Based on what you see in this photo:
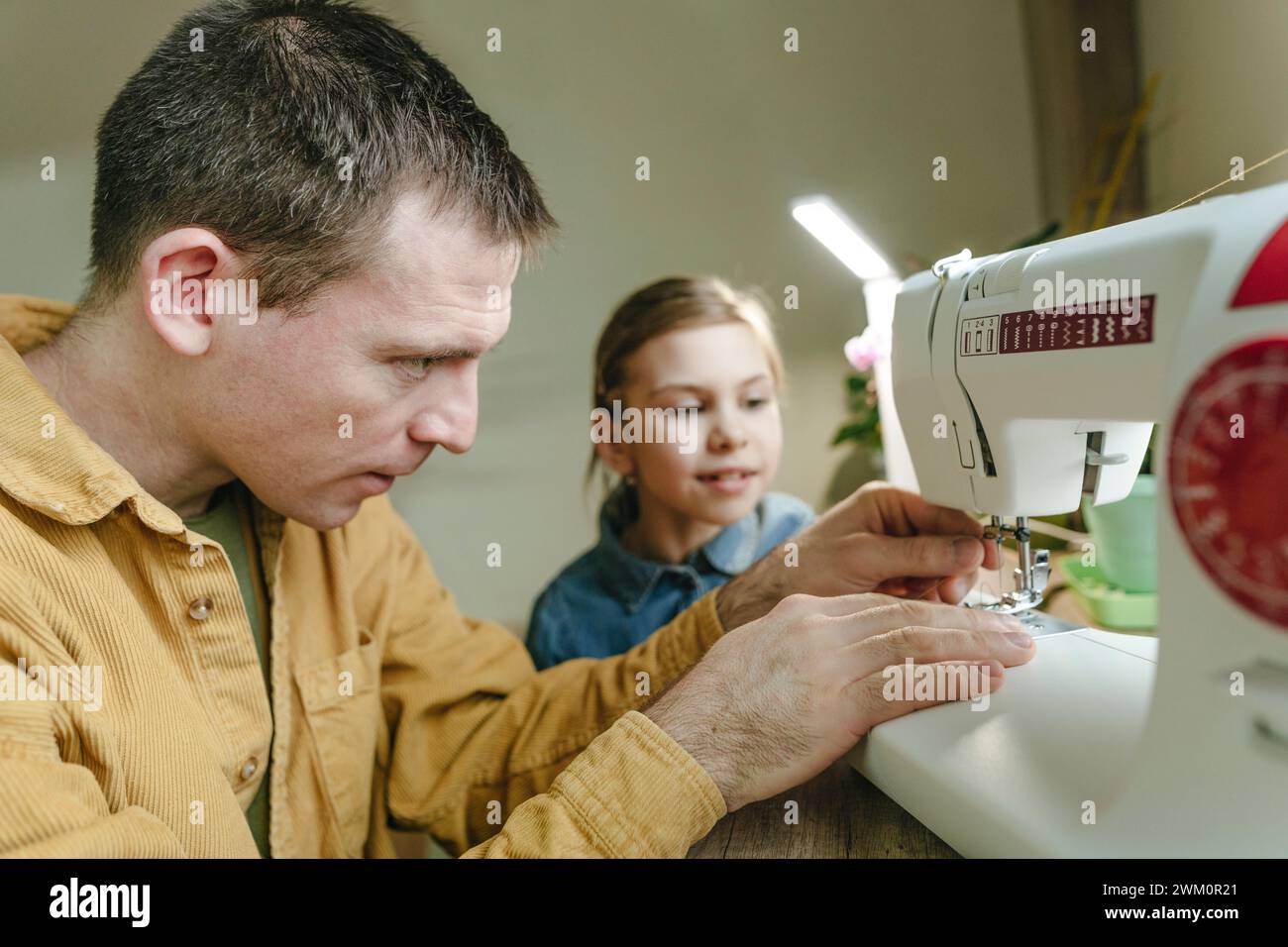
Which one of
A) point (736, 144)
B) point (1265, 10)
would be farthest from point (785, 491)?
point (1265, 10)

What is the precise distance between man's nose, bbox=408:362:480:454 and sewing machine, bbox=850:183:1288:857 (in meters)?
0.39

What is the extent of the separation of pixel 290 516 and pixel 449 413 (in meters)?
0.18

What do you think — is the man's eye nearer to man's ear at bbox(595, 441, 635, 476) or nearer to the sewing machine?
the sewing machine

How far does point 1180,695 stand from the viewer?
44 cm

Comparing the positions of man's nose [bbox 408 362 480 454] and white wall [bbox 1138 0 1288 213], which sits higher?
white wall [bbox 1138 0 1288 213]

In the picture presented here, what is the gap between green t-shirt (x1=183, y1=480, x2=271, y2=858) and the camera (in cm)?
86

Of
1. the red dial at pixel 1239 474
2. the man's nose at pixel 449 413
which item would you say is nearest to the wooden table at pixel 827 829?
the red dial at pixel 1239 474

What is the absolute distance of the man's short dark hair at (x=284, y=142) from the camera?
0.69m

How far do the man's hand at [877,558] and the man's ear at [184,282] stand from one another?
1.82ft

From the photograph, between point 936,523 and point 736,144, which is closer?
point 936,523

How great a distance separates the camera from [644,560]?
4.76 ft

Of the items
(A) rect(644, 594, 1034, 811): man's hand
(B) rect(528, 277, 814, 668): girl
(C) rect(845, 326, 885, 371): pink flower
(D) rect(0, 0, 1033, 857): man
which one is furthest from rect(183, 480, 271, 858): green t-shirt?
(C) rect(845, 326, 885, 371): pink flower
